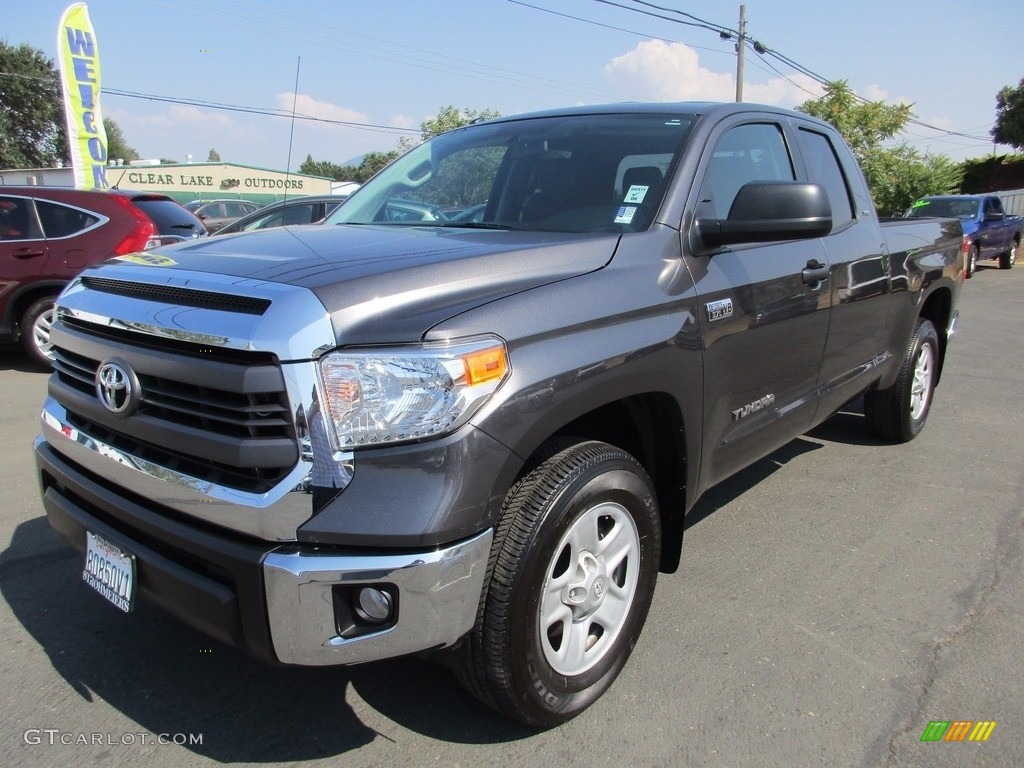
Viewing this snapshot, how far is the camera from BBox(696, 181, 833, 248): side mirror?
109 inches

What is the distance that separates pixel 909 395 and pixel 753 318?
2607mm

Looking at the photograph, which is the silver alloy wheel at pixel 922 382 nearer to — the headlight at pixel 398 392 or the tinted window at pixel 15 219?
the headlight at pixel 398 392

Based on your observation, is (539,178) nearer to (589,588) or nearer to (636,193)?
(636,193)

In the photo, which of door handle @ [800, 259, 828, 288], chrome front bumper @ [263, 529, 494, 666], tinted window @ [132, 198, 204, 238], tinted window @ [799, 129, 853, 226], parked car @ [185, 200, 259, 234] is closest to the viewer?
chrome front bumper @ [263, 529, 494, 666]

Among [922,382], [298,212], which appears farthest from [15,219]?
[922,382]

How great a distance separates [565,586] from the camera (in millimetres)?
2352

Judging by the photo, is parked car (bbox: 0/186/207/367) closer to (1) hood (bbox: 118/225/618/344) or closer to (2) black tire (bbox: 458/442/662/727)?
(1) hood (bbox: 118/225/618/344)

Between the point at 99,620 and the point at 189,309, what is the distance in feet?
5.09

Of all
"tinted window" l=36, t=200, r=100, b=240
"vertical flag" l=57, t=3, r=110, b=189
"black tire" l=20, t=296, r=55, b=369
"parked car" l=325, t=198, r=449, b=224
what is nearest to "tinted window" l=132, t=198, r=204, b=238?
"tinted window" l=36, t=200, r=100, b=240

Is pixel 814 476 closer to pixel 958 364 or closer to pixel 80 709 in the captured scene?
pixel 80 709

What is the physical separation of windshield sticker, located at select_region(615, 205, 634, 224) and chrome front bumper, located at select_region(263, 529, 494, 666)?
1.33 meters

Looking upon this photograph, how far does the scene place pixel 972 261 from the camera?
17844 millimetres

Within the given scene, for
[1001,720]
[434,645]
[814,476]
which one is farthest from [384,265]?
[814,476]

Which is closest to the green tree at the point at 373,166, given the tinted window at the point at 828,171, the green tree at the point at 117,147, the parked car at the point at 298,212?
the parked car at the point at 298,212
